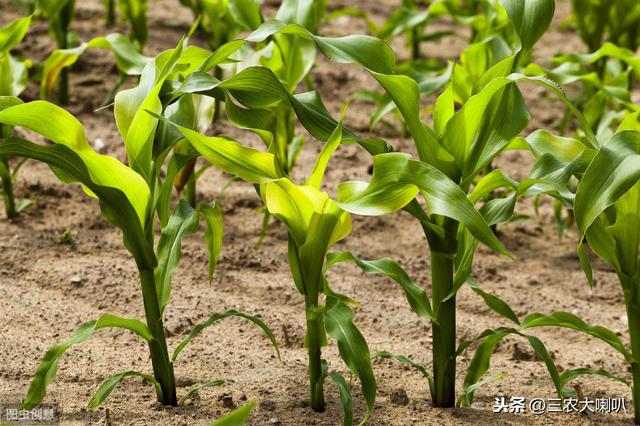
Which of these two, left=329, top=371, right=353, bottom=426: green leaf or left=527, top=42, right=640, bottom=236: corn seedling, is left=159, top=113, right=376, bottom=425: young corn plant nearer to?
left=329, top=371, right=353, bottom=426: green leaf

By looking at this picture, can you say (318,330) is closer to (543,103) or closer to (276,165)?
(276,165)

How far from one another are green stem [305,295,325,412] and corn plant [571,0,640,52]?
2248 millimetres

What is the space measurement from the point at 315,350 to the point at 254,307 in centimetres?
70

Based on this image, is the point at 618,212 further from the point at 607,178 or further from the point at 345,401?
the point at 345,401

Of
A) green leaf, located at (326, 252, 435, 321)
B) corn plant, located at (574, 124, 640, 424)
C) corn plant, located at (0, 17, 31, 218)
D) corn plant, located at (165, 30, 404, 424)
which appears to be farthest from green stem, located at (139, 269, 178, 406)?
corn plant, located at (0, 17, 31, 218)

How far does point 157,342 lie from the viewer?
1.99 meters

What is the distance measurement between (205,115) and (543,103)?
7.30 feet

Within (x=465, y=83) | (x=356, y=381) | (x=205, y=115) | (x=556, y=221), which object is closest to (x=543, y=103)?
(x=556, y=221)

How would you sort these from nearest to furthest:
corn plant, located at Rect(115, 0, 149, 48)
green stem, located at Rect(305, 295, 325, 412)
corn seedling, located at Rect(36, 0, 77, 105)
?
green stem, located at Rect(305, 295, 325, 412) → corn seedling, located at Rect(36, 0, 77, 105) → corn plant, located at Rect(115, 0, 149, 48)

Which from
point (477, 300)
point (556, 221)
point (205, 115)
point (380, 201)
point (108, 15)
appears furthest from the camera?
point (108, 15)

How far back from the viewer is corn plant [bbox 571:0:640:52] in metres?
3.71

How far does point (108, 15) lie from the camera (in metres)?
4.77

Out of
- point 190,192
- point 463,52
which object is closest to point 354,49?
point 463,52

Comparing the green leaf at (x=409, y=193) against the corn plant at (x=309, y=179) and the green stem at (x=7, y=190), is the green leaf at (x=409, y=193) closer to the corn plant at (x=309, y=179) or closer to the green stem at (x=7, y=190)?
the corn plant at (x=309, y=179)
